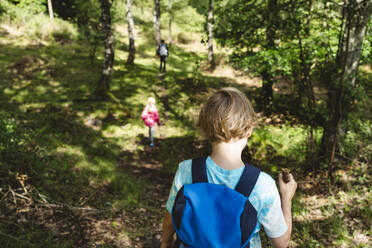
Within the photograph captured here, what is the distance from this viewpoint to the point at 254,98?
11.3m

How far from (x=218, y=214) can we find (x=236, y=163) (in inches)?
13.8

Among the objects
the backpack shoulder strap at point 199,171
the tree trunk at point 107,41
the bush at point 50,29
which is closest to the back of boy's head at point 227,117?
the backpack shoulder strap at point 199,171

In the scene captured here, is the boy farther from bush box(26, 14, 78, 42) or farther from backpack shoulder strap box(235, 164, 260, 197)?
bush box(26, 14, 78, 42)

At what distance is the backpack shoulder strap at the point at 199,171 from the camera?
1.54m

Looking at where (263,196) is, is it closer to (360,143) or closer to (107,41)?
(360,143)

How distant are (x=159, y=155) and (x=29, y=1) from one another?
20864mm

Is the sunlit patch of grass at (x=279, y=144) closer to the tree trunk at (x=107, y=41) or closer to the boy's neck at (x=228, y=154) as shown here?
the boy's neck at (x=228, y=154)

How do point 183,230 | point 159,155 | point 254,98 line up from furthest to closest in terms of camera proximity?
point 254,98 → point 159,155 → point 183,230

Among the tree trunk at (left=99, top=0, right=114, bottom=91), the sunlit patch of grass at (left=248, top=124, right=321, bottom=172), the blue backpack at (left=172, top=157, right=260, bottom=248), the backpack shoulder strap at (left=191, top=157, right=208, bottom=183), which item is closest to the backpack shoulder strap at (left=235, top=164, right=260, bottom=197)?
the blue backpack at (left=172, top=157, right=260, bottom=248)

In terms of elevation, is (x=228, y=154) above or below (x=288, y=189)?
above

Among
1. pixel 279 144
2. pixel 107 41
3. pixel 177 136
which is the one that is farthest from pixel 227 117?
pixel 107 41

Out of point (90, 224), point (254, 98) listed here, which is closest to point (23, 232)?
point (90, 224)

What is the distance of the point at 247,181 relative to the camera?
1457 mm

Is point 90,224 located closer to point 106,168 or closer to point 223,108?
point 106,168
